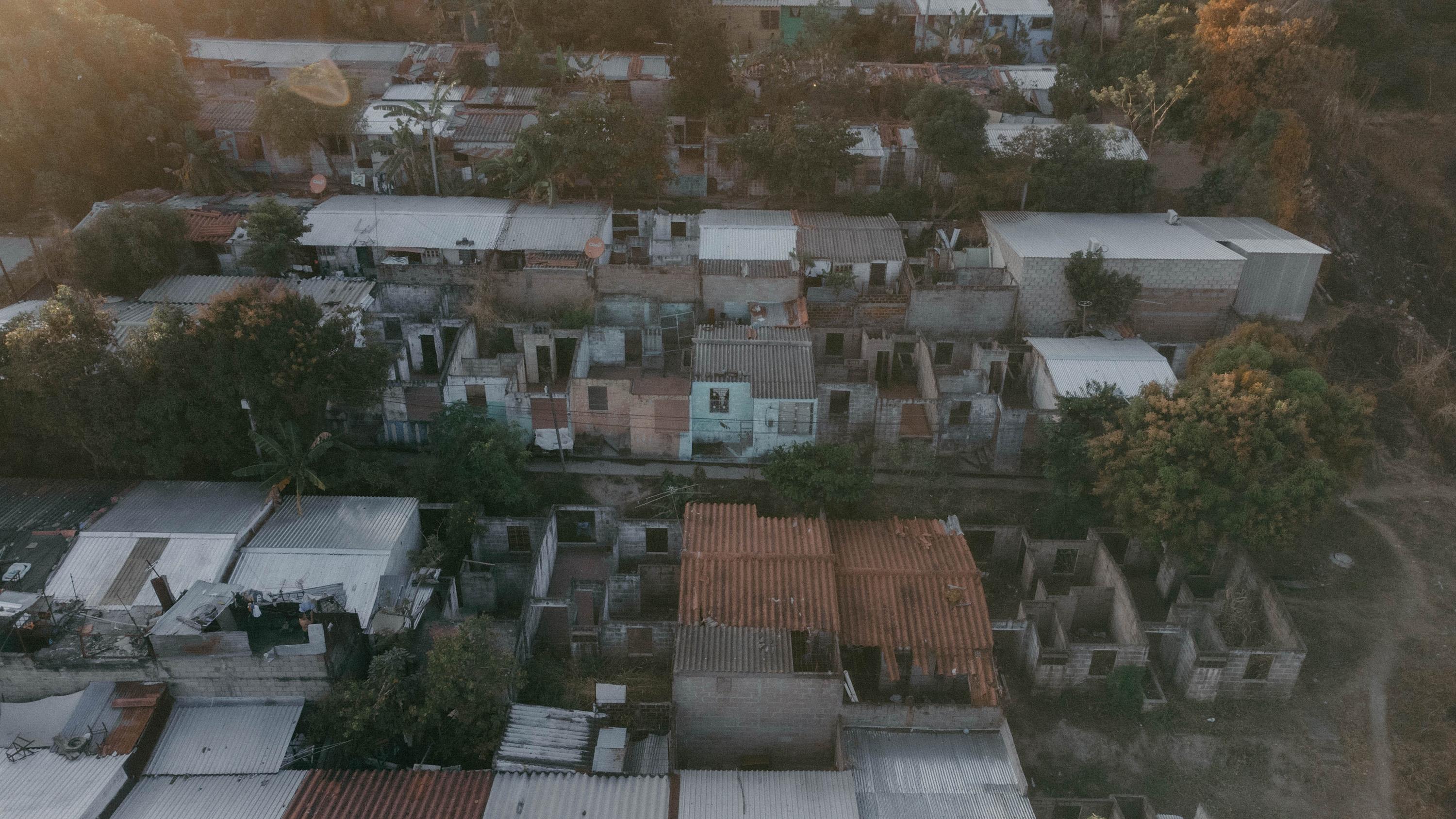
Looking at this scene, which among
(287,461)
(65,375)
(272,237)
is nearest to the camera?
(65,375)

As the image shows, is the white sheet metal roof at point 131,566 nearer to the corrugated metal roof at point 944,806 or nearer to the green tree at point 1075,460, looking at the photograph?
the corrugated metal roof at point 944,806

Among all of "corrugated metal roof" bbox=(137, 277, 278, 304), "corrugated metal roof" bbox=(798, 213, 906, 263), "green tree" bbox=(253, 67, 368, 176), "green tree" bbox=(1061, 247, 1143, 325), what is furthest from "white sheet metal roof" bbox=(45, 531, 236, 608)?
"green tree" bbox=(1061, 247, 1143, 325)

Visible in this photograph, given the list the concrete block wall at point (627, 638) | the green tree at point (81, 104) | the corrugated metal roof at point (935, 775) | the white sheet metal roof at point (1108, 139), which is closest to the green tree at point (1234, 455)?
the corrugated metal roof at point (935, 775)

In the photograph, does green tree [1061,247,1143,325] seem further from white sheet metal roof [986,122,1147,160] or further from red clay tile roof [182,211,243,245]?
red clay tile roof [182,211,243,245]

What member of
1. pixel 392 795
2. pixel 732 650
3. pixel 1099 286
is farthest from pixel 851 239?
pixel 392 795

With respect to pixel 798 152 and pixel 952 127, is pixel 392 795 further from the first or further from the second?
pixel 952 127

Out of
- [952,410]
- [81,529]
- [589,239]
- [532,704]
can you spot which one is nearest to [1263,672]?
[952,410]
